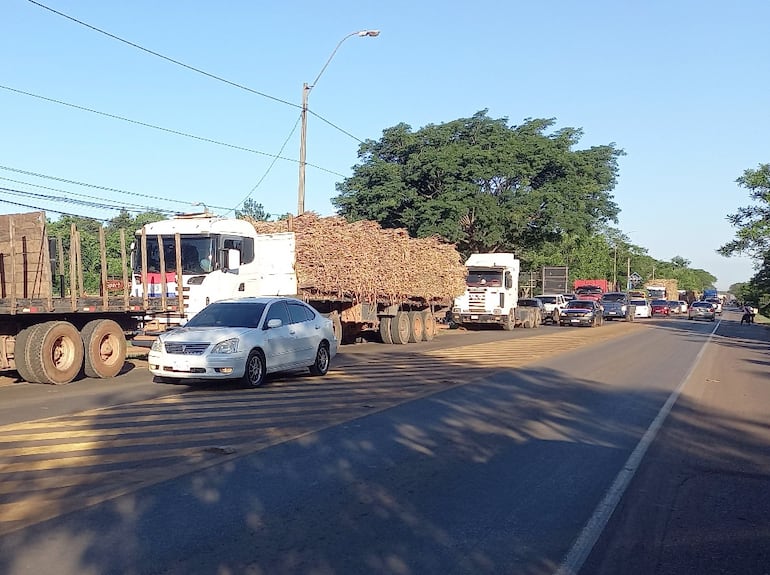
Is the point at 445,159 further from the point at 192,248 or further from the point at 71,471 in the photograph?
the point at 71,471

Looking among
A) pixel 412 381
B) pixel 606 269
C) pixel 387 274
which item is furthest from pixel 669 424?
pixel 606 269

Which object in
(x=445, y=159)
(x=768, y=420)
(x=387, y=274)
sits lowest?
(x=768, y=420)

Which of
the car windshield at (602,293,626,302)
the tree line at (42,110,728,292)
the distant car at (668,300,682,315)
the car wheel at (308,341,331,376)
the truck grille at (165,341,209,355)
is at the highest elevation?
the tree line at (42,110,728,292)

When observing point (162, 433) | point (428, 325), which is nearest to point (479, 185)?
point (428, 325)

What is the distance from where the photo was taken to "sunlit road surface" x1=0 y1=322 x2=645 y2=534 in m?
6.85

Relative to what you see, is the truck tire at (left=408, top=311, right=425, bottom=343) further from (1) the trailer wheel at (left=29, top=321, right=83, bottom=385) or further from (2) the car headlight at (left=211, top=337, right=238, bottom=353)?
(2) the car headlight at (left=211, top=337, right=238, bottom=353)

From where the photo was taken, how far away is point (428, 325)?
97.6 ft

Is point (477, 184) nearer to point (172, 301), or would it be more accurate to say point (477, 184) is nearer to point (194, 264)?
point (194, 264)

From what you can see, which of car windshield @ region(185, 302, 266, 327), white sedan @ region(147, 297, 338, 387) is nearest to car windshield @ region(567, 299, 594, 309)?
white sedan @ region(147, 297, 338, 387)

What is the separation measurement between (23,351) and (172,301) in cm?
361

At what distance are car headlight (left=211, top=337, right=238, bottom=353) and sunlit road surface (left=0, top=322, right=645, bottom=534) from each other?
0.70 m

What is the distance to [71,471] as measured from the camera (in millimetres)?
7480

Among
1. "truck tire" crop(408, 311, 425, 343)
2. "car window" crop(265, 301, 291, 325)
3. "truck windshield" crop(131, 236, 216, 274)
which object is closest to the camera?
"car window" crop(265, 301, 291, 325)

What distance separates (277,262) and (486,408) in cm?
1056
